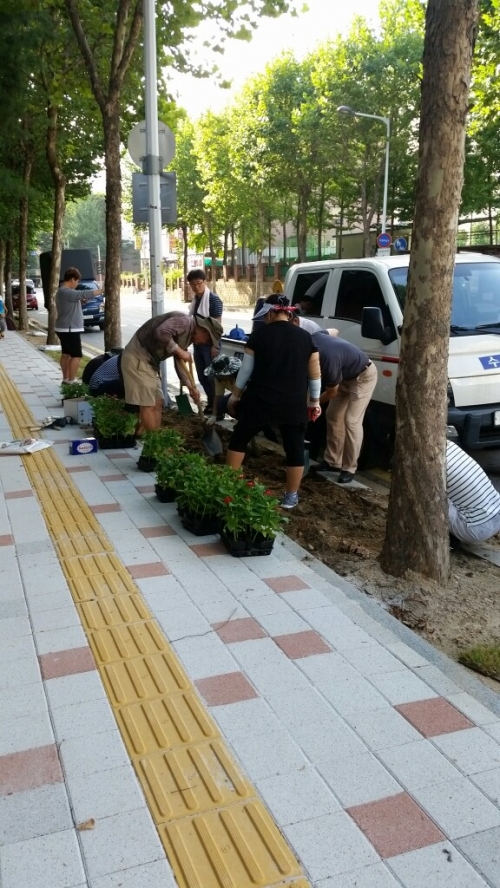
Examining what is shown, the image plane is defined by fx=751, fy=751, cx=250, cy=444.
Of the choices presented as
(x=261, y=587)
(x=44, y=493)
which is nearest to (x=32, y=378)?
(x=44, y=493)

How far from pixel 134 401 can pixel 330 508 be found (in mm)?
2567

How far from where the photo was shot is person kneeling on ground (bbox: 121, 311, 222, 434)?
23.9ft

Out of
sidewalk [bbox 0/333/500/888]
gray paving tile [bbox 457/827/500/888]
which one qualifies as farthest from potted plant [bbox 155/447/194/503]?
gray paving tile [bbox 457/827/500/888]

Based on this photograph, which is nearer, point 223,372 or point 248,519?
point 248,519

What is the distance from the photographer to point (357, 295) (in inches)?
299

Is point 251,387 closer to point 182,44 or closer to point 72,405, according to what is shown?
point 72,405

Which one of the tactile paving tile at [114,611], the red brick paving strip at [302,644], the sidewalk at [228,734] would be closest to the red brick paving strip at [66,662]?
the sidewalk at [228,734]

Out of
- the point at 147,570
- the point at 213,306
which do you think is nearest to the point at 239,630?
the point at 147,570

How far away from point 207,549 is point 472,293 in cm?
391

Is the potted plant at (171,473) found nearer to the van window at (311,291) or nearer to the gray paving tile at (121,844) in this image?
the van window at (311,291)

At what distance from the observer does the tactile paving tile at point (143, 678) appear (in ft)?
10.5

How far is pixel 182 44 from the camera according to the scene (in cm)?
1379

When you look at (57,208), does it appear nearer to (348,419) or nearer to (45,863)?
(348,419)

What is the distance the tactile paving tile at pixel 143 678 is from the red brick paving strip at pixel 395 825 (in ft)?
3.36
